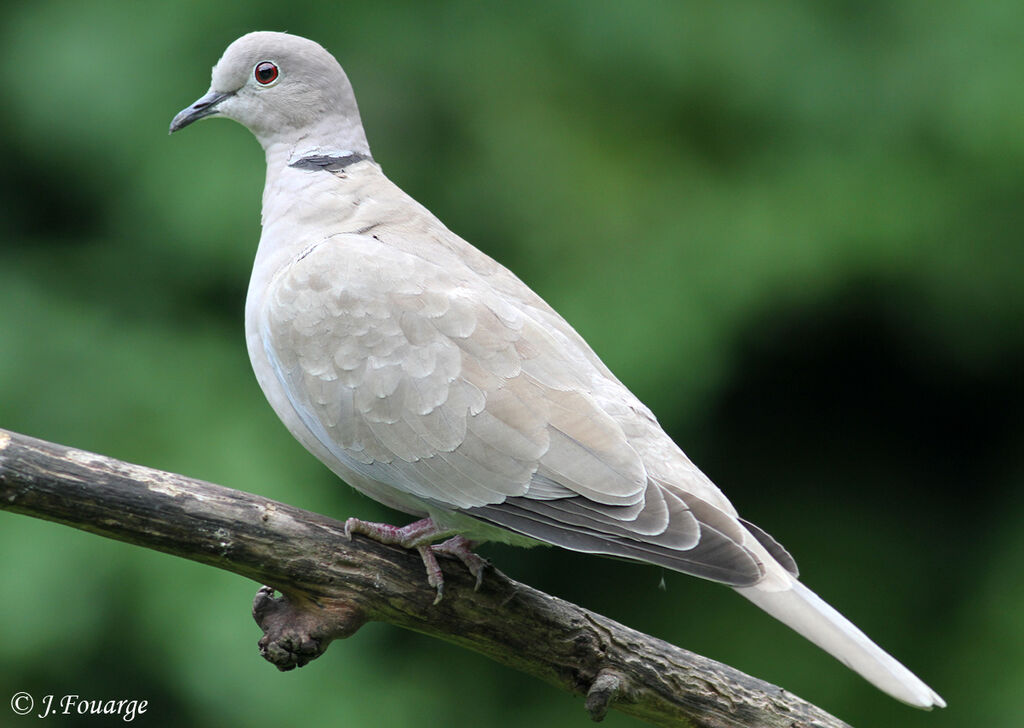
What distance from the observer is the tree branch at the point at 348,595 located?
204 centimetres

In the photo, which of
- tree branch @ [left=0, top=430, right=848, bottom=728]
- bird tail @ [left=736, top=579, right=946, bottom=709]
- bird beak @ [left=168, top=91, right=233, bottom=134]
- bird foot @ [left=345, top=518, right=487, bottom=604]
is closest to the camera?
bird tail @ [left=736, top=579, right=946, bottom=709]

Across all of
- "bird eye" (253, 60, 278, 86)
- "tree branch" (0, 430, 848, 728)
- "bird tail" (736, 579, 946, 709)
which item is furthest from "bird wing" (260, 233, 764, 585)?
"bird eye" (253, 60, 278, 86)

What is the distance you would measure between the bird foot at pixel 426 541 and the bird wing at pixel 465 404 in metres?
0.09

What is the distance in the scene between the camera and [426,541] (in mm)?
2307

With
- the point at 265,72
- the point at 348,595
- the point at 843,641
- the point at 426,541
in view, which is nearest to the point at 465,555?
the point at 426,541

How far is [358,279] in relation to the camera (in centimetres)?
237

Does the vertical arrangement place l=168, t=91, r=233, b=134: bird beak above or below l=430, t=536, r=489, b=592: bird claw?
above

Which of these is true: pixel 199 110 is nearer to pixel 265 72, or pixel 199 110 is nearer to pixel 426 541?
pixel 265 72

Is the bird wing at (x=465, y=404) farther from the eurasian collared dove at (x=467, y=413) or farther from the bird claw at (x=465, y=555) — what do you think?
the bird claw at (x=465, y=555)

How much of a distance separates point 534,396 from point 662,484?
0.31 meters

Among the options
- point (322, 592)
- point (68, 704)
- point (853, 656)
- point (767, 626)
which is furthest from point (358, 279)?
point (767, 626)

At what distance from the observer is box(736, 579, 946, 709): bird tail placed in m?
1.91

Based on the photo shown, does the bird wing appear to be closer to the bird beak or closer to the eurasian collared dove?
the eurasian collared dove

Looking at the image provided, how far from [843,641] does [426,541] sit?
83 centimetres
